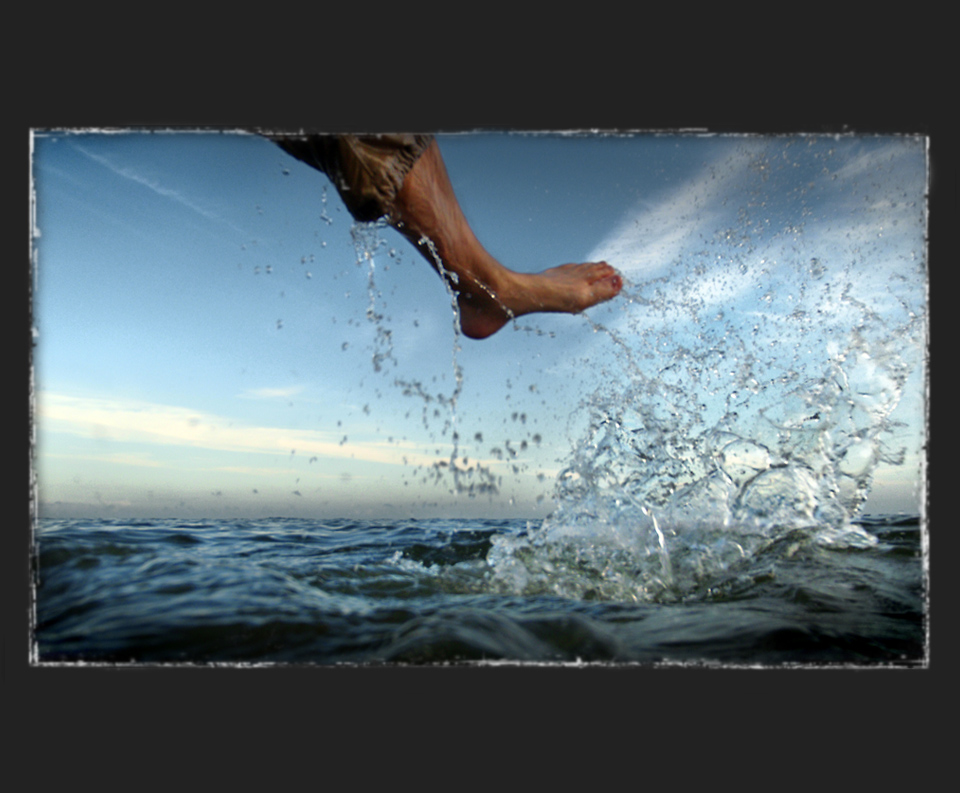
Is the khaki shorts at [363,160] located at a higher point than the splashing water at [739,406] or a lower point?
higher

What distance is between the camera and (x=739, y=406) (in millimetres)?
2197

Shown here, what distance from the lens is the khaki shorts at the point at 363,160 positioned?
1.80 m

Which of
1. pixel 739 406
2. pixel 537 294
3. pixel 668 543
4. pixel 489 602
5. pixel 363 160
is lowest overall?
pixel 489 602

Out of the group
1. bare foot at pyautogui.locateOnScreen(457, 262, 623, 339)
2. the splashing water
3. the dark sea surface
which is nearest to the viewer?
the dark sea surface

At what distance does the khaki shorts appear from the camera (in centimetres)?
180

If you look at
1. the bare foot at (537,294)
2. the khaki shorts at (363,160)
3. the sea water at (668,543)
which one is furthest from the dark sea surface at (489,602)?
the khaki shorts at (363,160)

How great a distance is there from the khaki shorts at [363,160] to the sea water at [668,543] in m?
0.32

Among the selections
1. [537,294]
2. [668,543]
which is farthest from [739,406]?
[537,294]

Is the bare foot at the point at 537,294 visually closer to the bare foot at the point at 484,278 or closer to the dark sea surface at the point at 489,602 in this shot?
the bare foot at the point at 484,278

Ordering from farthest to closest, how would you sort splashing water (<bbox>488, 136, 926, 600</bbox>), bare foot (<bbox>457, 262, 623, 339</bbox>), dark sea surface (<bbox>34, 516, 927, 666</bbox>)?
bare foot (<bbox>457, 262, 623, 339</bbox>), splashing water (<bbox>488, 136, 926, 600</bbox>), dark sea surface (<bbox>34, 516, 927, 666</bbox>)

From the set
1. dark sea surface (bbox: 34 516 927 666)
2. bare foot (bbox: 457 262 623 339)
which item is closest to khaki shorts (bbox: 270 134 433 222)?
bare foot (bbox: 457 262 623 339)

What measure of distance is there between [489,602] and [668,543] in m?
0.71

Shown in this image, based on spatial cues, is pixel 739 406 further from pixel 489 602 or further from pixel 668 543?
pixel 489 602

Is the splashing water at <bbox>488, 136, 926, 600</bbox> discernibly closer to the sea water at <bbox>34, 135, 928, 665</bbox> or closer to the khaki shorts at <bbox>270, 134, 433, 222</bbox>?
the sea water at <bbox>34, 135, 928, 665</bbox>
